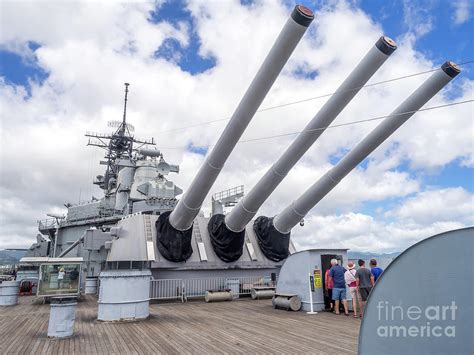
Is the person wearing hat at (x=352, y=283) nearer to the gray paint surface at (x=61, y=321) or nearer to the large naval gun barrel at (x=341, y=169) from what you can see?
the large naval gun barrel at (x=341, y=169)

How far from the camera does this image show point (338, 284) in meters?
7.59

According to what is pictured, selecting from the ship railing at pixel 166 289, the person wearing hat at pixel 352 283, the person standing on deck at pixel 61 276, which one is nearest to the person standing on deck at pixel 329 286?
the person wearing hat at pixel 352 283

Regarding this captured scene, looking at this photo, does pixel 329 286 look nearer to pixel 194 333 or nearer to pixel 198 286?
pixel 194 333

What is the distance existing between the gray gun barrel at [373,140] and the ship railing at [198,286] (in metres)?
2.65

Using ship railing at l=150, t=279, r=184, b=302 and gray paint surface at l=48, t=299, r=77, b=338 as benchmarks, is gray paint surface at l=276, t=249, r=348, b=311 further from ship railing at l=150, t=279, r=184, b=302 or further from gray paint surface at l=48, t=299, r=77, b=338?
gray paint surface at l=48, t=299, r=77, b=338

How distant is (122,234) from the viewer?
1145 centimetres

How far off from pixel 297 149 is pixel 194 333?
4913mm

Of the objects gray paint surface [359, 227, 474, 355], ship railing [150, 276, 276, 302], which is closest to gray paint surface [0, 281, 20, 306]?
ship railing [150, 276, 276, 302]

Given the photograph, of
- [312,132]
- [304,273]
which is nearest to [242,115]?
[312,132]

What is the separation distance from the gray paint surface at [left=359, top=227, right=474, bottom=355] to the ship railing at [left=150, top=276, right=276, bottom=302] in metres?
8.83

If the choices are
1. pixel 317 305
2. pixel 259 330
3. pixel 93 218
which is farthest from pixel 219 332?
pixel 93 218

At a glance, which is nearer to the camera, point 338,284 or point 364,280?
point 364,280

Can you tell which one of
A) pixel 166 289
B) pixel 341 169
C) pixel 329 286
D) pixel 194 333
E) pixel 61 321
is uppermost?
pixel 341 169

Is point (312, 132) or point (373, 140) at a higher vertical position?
point (312, 132)
